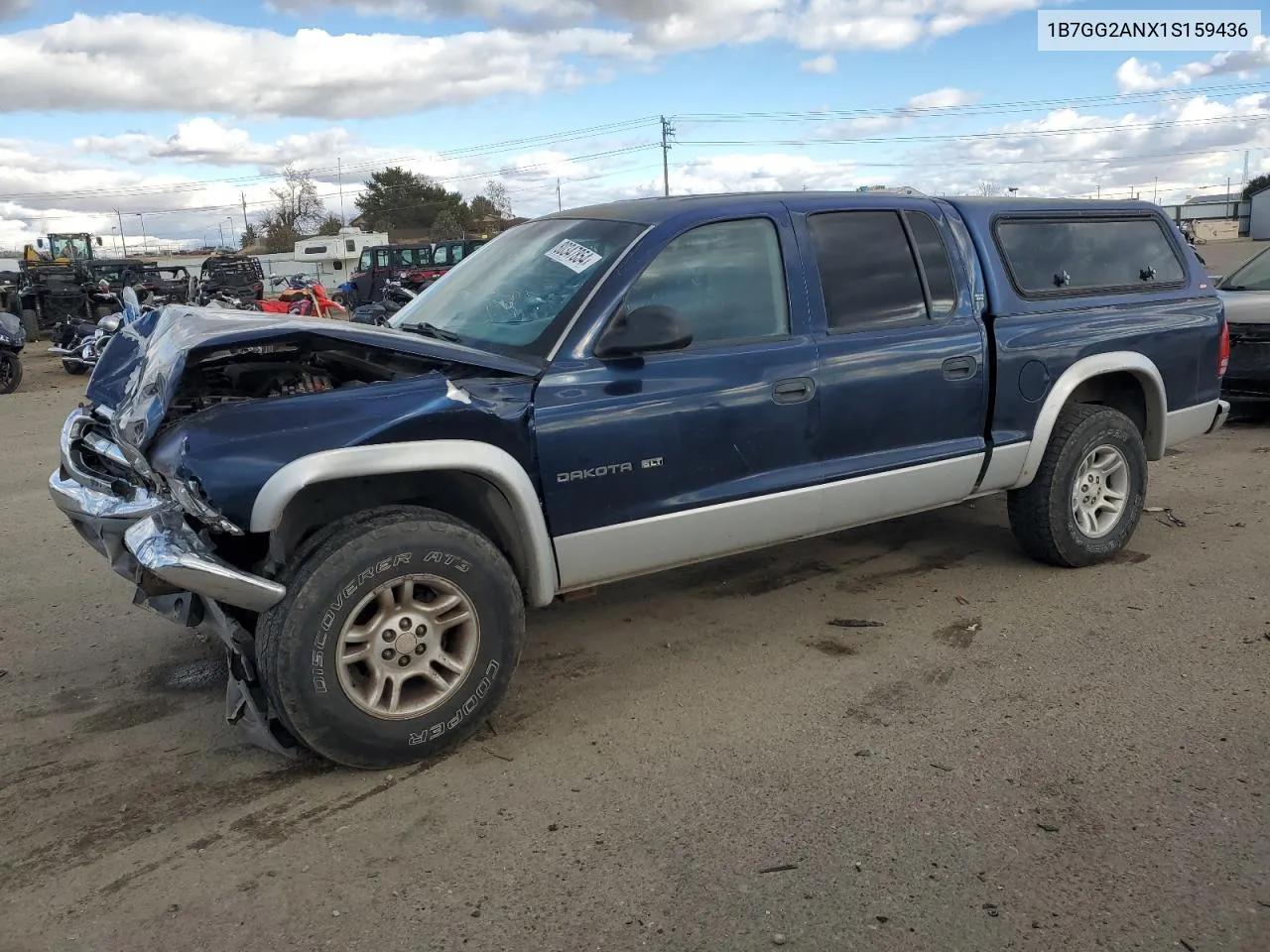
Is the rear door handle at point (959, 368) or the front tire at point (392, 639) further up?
the rear door handle at point (959, 368)

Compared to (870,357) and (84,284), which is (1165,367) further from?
(84,284)

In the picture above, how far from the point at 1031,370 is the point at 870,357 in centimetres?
104

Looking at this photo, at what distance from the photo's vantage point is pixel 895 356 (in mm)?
4191

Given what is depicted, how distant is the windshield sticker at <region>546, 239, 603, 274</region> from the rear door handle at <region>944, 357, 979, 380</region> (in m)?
1.67

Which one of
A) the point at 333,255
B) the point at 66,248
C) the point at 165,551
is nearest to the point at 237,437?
the point at 165,551

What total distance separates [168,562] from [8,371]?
1406 centimetres

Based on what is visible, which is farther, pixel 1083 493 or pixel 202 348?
pixel 1083 493

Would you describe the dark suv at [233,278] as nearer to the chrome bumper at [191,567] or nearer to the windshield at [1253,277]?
the windshield at [1253,277]

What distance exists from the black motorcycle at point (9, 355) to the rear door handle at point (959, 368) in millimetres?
14448

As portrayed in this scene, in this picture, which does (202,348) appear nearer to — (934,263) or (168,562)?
(168,562)

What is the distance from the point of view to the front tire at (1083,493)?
Answer: 4.87 m

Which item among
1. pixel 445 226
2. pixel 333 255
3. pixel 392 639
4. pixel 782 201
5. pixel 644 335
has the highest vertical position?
pixel 445 226

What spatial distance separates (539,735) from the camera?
138 inches

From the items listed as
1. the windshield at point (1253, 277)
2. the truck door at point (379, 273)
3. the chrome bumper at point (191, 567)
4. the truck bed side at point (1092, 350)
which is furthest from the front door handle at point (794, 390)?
the truck door at point (379, 273)
